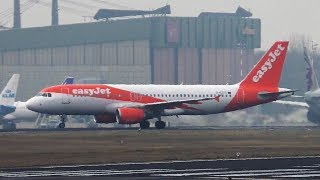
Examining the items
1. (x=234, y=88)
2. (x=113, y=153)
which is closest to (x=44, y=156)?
(x=113, y=153)

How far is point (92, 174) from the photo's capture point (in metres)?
47.1

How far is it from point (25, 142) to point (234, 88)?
33.6 meters

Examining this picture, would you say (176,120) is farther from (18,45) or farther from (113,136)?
(18,45)

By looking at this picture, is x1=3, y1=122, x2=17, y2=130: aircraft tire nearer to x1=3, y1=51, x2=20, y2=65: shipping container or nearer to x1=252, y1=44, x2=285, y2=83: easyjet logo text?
x1=252, y1=44, x2=285, y2=83: easyjet logo text

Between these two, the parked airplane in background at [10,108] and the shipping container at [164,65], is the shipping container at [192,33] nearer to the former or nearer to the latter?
the shipping container at [164,65]

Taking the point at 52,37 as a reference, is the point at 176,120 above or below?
below

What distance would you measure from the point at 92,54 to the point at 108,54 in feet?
9.62

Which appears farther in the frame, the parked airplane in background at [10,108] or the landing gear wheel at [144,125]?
the parked airplane in background at [10,108]

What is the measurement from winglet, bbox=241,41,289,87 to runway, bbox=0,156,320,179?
47370 mm

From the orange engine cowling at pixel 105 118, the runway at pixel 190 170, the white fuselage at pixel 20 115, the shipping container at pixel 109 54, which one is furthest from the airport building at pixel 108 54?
the runway at pixel 190 170

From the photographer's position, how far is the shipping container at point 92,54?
629 ft

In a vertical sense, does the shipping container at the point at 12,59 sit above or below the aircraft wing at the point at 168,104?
above

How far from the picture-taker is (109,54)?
7569 inches

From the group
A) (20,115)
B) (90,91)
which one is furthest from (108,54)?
(90,91)
